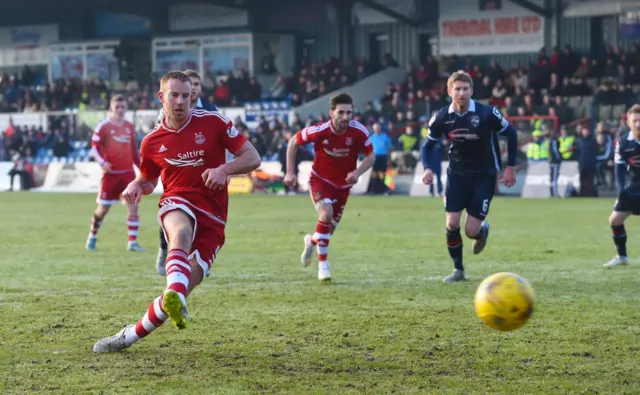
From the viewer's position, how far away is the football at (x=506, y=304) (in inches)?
269

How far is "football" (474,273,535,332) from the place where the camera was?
22.4 feet

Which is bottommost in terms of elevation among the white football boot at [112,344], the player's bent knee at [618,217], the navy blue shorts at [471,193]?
the white football boot at [112,344]

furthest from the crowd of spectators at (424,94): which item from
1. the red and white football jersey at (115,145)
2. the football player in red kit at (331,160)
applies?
the football player in red kit at (331,160)

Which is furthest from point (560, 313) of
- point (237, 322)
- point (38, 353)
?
point (38, 353)

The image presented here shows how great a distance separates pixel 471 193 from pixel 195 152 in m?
4.43

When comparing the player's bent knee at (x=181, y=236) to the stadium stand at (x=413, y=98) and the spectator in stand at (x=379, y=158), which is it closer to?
the stadium stand at (x=413, y=98)

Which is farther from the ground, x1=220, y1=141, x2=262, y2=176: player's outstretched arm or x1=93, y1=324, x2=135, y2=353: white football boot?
x1=220, y1=141, x2=262, y2=176: player's outstretched arm

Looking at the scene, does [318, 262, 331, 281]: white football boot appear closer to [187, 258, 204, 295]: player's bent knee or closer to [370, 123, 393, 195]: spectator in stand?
[187, 258, 204, 295]: player's bent knee

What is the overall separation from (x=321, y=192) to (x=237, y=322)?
11.4 feet

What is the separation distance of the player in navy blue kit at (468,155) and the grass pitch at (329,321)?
0.65 m

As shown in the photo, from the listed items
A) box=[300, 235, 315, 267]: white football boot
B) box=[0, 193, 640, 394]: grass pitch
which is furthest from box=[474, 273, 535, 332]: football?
box=[300, 235, 315, 267]: white football boot

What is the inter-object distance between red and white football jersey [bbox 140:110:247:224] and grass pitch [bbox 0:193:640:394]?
101 centimetres

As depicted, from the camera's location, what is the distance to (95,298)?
392 inches

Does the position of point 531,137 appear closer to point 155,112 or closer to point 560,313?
point 155,112
